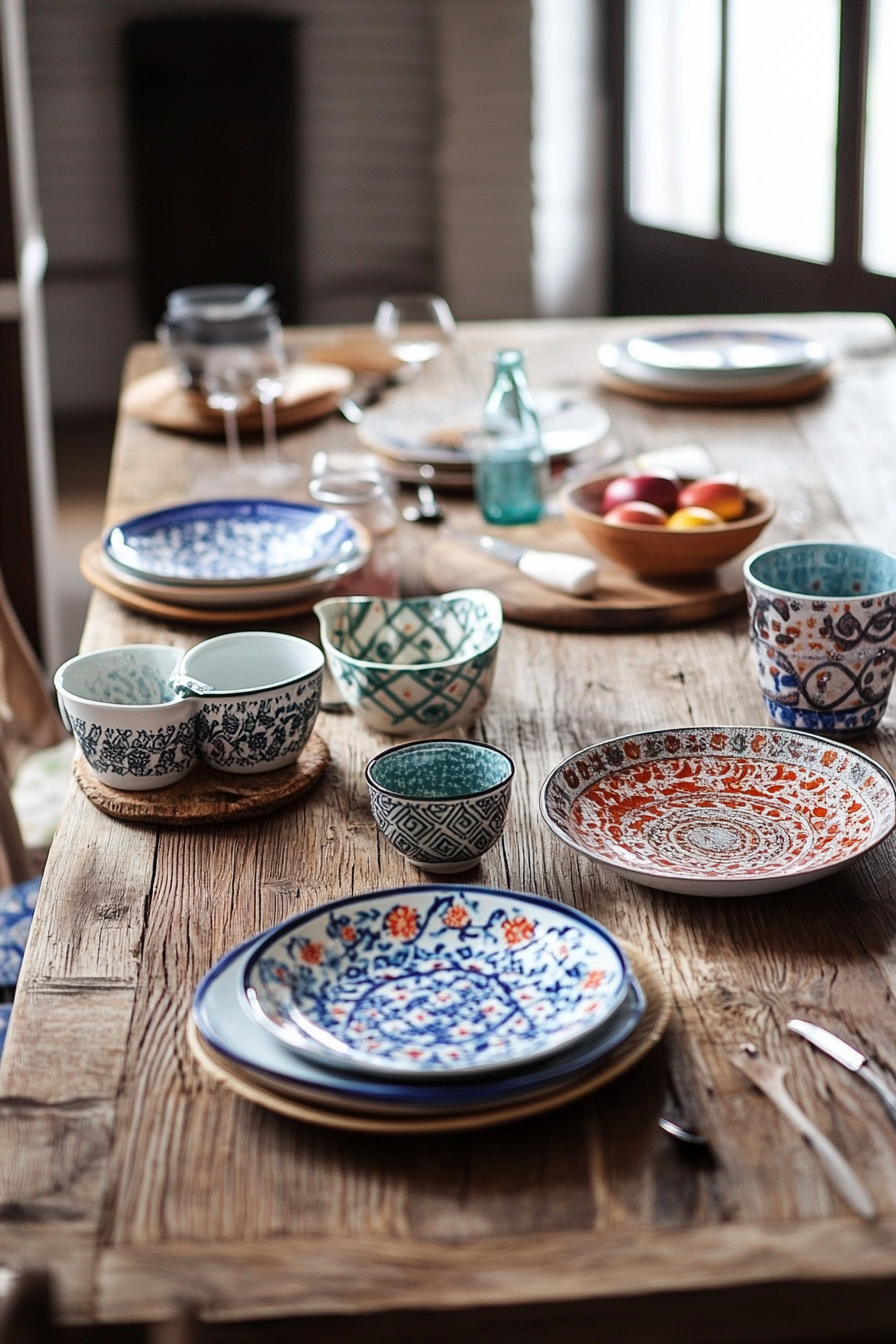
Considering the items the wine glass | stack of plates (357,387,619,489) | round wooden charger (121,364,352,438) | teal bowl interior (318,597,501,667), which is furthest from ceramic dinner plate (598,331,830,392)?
teal bowl interior (318,597,501,667)

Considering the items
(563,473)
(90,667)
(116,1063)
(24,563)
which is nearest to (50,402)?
(24,563)

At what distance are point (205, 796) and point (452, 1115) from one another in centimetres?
42

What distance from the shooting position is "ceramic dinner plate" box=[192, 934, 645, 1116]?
75 cm

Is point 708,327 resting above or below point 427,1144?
above

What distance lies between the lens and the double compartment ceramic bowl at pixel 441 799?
977 mm

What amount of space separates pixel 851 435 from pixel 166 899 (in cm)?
132

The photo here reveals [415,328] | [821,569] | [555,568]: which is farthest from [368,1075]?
[415,328]

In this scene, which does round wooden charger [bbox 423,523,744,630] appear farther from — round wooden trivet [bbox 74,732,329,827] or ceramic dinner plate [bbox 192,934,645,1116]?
ceramic dinner plate [bbox 192,934,645,1116]

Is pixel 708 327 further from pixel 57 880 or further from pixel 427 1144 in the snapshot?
pixel 427 1144

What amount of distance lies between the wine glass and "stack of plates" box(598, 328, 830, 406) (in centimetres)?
25

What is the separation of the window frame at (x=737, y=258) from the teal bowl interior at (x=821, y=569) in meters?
2.08

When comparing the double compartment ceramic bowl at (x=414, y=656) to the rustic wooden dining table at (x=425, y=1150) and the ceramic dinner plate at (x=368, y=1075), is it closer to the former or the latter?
the rustic wooden dining table at (x=425, y=1150)

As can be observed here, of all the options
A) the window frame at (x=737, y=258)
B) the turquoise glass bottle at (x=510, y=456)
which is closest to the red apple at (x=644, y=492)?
the turquoise glass bottle at (x=510, y=456)

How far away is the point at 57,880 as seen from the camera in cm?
101
